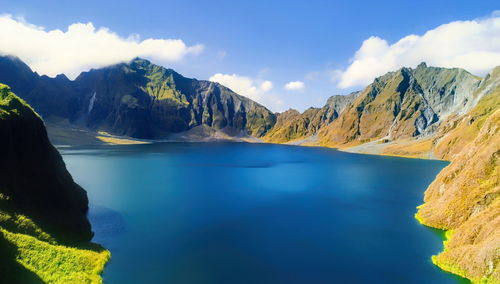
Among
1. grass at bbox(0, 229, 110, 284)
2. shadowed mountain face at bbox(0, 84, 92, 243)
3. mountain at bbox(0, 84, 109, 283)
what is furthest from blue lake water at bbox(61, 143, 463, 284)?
shadowed mountain face at bbox(0, 84, 92, 243)

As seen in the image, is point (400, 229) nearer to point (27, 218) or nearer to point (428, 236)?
point (428, 236)

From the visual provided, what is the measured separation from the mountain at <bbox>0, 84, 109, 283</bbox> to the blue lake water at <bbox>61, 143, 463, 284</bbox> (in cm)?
351

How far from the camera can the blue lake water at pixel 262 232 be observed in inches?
1367

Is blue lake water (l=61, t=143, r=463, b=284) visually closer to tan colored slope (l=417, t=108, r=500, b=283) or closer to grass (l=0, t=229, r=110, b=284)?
grass (l=0, t=229, r=110, b=284)

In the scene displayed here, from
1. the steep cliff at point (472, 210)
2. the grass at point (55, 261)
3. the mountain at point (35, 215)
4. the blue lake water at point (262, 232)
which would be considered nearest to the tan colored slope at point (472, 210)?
the steep cliff at point (472, 210)

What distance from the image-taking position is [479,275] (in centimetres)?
3189

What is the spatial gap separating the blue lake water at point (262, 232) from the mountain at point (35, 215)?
351 cm

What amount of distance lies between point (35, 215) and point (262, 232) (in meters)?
31.9

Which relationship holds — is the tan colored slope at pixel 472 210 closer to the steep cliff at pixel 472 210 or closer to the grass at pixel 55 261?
the steep cliff at pixel 472 210

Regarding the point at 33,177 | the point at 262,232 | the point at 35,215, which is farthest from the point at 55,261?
the point at 262,232

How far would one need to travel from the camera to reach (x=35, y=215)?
36.5 meters

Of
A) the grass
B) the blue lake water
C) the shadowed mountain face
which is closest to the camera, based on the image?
the grass

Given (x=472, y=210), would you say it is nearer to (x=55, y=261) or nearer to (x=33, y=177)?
(x=55, y=261)

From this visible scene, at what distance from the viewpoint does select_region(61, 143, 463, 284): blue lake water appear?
114 feet
